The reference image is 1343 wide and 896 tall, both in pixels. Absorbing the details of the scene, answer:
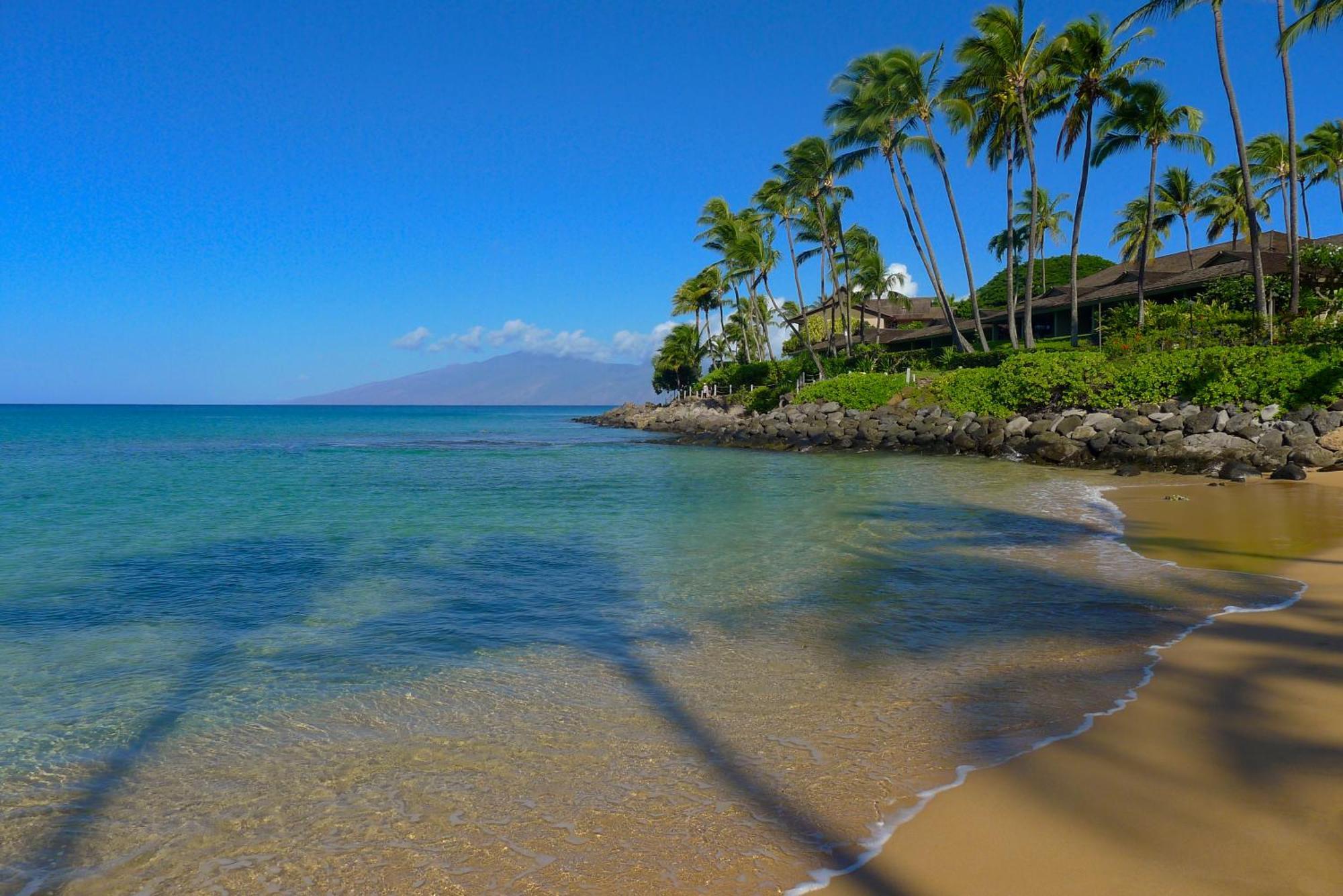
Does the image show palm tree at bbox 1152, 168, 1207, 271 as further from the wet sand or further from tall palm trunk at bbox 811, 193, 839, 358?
the wet sand

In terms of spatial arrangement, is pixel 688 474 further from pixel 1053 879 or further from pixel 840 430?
pixel 1053 879

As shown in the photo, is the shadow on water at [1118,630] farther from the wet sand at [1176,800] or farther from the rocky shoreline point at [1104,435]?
the rocky shoreline point at [1104,435]

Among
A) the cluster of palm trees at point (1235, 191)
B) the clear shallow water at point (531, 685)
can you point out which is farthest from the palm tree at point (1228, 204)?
the clear shallow water at point (531, 685)

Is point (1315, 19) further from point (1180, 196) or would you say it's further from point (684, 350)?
point (684, 350)

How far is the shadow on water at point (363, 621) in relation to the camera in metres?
3.97

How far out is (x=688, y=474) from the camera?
24594 millimetres

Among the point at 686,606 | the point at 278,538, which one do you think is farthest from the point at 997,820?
the point at 278,538

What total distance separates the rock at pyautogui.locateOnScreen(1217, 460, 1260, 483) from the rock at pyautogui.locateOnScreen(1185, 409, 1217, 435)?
392 cm

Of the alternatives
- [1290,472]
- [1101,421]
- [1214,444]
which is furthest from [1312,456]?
[1101,421]

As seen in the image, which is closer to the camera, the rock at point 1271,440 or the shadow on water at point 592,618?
the shadow on water at point 592,618

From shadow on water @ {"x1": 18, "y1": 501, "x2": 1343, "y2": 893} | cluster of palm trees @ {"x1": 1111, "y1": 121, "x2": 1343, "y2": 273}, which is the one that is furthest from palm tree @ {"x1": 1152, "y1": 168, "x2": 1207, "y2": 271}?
shadow on water @ {"x1": 18, "y1": 501, "x2": 1343, "y2": 893}

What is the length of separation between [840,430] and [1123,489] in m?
17.1

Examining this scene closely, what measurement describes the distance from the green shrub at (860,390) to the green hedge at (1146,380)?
113 inches

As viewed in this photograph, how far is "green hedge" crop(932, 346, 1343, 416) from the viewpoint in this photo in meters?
21.9
